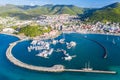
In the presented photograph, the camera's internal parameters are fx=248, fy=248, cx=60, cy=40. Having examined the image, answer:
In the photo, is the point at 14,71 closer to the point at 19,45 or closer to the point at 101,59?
the point at 101,59

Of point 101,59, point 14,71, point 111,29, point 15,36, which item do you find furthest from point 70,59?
point 111,29

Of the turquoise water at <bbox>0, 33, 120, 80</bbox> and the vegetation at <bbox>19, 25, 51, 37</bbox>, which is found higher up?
the vegetation at <bbox>19, 25, 51, 37</bbox>

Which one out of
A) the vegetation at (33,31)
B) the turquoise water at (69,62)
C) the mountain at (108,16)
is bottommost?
the turquoise water at (69,62)

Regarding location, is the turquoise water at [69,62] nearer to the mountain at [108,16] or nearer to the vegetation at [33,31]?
the vegetation at [33,31]

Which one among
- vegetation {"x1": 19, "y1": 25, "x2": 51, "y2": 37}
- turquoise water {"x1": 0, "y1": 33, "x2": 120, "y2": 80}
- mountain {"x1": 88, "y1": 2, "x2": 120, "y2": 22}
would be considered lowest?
turquoise water {"x1": 0, "y1": 33, "x2": 120, "y2": 80}

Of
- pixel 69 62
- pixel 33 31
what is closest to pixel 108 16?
pixel 33 31

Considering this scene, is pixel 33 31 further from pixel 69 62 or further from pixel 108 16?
pixel 108 16

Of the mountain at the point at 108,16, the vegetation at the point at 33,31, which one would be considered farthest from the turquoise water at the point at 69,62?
the mountain at the point at 108,16

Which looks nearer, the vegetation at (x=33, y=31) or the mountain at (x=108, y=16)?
the vegetation at (x=33, y=31)

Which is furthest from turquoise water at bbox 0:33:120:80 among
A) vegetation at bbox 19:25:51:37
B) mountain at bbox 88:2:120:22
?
mountain at bbox 88:2:120:22

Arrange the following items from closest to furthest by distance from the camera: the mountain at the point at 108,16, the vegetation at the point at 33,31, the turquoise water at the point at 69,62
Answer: the turquoise water at the point at 69,62, the vegetation at the point at 33,31, the mountain at the point at 108,16

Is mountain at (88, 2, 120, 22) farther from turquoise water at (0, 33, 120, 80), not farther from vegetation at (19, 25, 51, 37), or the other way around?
turquoise water at (0, 33, 120, 80)
